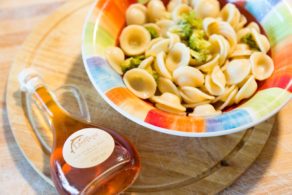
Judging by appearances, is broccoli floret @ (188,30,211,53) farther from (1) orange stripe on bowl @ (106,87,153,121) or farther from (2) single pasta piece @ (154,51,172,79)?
(1) orange stripe on bowl @ (106,87,153,121)

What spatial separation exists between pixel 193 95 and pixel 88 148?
0.25 metres

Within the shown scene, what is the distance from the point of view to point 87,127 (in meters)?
0.75

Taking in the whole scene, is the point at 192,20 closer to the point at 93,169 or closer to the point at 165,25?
the point at 165,25

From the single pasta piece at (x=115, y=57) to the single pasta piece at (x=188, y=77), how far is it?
4.9 inches

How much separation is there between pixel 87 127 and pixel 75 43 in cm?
32

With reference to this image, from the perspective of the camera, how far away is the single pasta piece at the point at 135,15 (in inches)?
34.7

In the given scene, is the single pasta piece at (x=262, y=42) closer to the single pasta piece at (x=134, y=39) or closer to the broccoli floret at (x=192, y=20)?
the broccoli floret at (x=192, y=20)

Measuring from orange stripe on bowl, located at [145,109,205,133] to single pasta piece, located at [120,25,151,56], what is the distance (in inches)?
8.4

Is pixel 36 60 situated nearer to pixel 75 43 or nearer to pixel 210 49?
pixel 75 43

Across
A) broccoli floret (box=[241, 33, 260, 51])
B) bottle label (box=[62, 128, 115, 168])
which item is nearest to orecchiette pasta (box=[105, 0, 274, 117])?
broccoli floret (box=[241, 33, 260, 51])

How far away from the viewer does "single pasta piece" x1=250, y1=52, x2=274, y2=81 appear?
2.57 feet

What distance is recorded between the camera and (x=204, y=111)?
0.73 metres

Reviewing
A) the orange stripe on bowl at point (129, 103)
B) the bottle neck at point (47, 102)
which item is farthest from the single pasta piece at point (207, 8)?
A: the bottle neck at point (47, 102)

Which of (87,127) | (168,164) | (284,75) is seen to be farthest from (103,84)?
(284,75)
